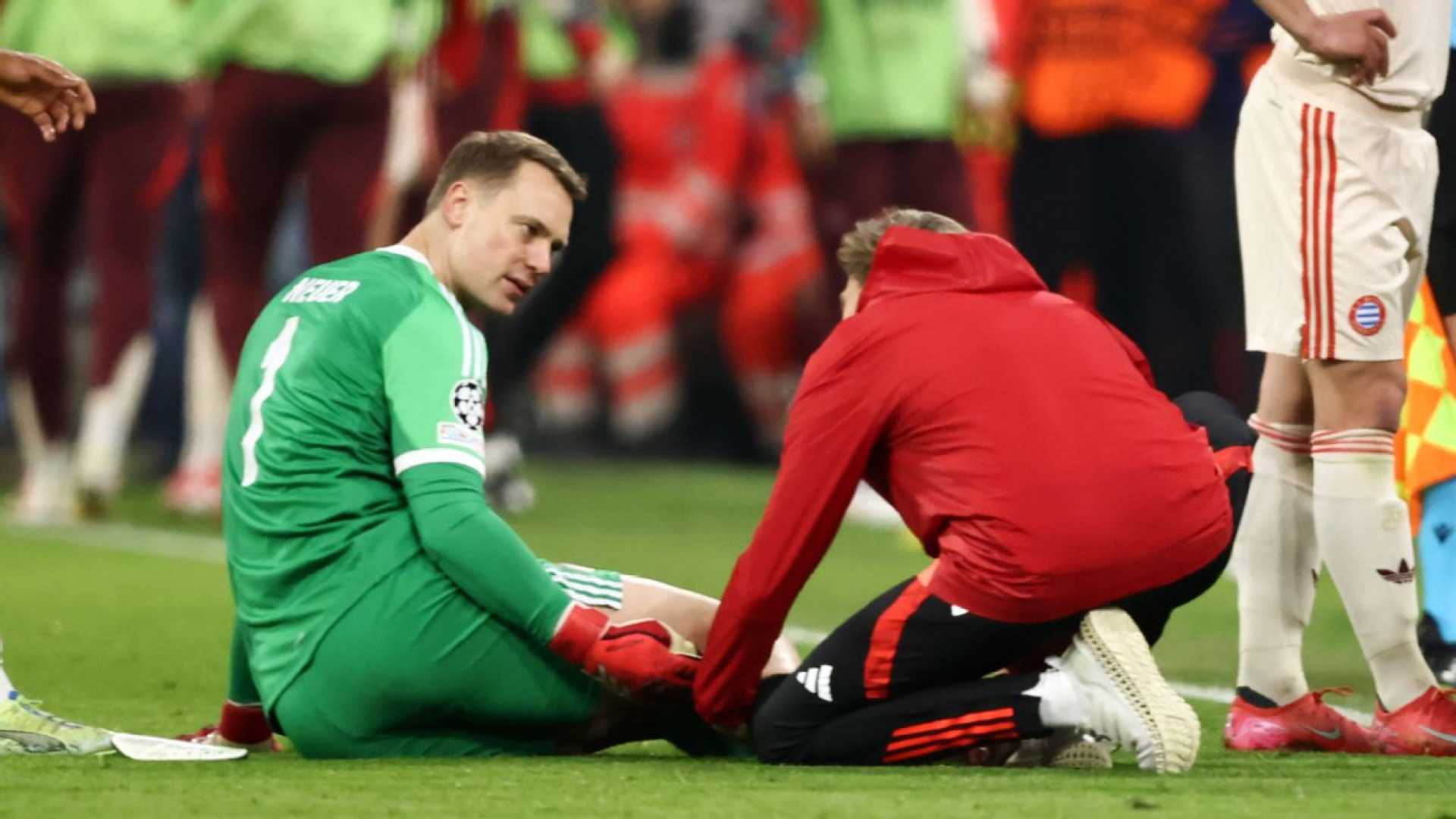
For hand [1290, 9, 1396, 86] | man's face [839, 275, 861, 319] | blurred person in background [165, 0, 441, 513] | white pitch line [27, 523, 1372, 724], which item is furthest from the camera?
blurred person in background [165, 0, 441, 513]

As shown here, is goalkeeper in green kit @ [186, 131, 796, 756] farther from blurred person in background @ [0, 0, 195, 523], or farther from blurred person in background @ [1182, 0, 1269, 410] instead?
blurred person in background @ [1182, 0, 1269, 410]

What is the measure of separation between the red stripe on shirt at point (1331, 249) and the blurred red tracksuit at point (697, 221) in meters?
7.79

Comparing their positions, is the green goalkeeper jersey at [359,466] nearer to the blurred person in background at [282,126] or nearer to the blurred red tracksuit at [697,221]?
the blurred person in background at [282,126]

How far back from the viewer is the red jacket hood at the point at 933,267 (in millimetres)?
4355

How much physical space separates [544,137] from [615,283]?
6.10ft

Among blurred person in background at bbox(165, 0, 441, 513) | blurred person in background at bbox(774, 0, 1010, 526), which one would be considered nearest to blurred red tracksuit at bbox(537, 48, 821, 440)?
blurred person in background at bbox(774, 0, 1010, 526)

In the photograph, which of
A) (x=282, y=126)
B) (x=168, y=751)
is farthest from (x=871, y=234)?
(x=282, y=126)

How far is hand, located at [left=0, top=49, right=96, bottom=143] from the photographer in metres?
4.64

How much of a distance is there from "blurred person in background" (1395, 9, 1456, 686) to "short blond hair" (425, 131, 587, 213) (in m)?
1.91

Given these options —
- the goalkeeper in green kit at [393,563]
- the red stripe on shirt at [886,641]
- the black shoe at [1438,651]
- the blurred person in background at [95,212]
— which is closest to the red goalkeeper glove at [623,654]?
the goalkeeper in green kit at [393,563]

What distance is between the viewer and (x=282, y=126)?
9641mm

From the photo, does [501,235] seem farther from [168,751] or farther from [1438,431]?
[1438,431]

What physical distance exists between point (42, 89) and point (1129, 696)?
2096 millimetres

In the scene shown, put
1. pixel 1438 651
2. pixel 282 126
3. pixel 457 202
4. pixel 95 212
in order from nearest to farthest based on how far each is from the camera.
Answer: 1. pixel 457 202
2. pixel 1438 651
3. pixel 282 126
4. pixel 95 212
